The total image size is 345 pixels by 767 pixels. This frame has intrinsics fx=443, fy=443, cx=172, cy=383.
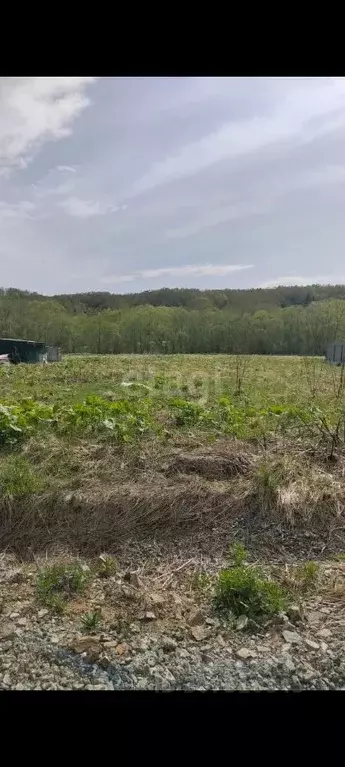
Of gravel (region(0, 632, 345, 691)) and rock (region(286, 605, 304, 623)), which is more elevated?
rock (region(286, 605, 304, 623))

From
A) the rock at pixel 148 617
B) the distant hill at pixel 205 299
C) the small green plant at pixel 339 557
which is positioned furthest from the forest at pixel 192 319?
the rock at pixel 148 617

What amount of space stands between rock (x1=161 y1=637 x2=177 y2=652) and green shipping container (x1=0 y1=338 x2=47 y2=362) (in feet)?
28.6

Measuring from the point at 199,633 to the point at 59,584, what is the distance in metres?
0.70

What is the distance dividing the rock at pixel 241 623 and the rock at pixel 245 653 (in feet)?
0.30

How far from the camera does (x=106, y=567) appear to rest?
2174mm

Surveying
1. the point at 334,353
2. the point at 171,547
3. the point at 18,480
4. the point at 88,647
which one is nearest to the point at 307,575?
the point at 171,547

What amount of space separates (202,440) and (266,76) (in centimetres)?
265

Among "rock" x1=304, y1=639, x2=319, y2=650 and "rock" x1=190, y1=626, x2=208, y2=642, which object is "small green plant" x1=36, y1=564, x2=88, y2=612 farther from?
"rock" x1=304, y1=639, x2=319, y2=650

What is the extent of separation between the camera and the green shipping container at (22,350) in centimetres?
1004

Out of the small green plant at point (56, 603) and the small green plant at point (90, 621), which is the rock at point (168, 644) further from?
the small green plant at point (56, 603)

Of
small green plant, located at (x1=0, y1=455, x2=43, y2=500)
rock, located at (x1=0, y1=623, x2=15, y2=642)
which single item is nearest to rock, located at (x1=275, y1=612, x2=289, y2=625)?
rock, located at (x1=0, y1=623, x2=15, y2=642)

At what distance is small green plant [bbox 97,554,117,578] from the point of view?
2.15 m
